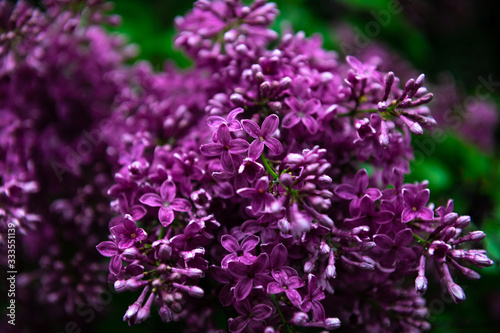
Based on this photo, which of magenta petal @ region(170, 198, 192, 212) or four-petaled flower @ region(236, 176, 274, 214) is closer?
four-petaled flower @ region(236, 176, 274, 214)

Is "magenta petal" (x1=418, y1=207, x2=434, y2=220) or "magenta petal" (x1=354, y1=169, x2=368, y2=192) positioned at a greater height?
"magenta petal" (x1=354, y1=169, x2=368, y2=192)

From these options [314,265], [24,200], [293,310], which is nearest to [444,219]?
[314,265]

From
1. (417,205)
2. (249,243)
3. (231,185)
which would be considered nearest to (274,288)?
(249,243)

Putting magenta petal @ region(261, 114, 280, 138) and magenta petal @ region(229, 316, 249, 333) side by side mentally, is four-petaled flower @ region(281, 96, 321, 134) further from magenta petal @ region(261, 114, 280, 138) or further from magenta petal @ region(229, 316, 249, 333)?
magenta petal @ region(229, 316, 249, 333)

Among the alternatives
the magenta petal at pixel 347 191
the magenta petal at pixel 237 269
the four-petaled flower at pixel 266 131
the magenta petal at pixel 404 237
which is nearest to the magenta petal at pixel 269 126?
the four-petaled flower at pixel 266 131

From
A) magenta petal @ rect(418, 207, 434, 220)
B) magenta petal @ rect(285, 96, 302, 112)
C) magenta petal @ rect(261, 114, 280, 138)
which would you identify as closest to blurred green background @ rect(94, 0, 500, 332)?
magenta petal @ rect(418, 207, 434, 220)

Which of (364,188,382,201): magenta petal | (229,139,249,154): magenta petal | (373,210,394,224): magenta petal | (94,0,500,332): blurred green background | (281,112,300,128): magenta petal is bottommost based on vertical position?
(94,0,500,332): blurred green background

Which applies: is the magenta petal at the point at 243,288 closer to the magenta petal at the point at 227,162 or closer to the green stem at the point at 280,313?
the green stem at the point at 280,313
